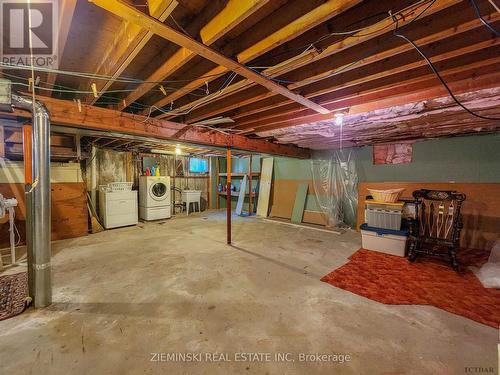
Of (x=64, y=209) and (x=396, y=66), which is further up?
(x=396, y=66)

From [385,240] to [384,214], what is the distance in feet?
1.40

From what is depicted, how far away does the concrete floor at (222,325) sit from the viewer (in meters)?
1.42

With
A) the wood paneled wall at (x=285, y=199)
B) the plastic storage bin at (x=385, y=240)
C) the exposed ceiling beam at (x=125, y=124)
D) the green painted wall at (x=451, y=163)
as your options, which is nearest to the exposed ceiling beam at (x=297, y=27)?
the exposed ceiling beam at (x=125, y=124)

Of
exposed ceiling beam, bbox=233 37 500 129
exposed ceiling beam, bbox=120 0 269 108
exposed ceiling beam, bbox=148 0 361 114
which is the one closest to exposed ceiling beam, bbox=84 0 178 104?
exposed ceiling beam, bbox=120 0 269 108

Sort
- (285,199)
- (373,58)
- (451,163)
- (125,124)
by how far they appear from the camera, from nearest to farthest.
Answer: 1. (373,58)
2. (125,124)
3. (451,163)
4. (285,199)

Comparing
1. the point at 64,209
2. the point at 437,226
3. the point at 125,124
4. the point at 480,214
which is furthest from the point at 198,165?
the point at 480,214

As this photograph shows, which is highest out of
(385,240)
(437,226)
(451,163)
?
(451,163)

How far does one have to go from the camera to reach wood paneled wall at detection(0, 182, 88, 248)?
3.83 metres

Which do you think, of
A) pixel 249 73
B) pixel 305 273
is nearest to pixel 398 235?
pixel 305 273

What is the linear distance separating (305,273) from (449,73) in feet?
8.19

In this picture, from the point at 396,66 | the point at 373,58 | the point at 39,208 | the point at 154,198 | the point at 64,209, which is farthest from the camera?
the point at 154,198

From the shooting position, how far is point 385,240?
3.49 meters

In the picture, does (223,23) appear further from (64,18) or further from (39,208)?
(39,208)

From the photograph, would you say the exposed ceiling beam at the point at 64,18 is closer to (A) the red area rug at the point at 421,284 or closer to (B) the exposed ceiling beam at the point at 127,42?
(B) the exposed ceiling beam at the point at 127,42
